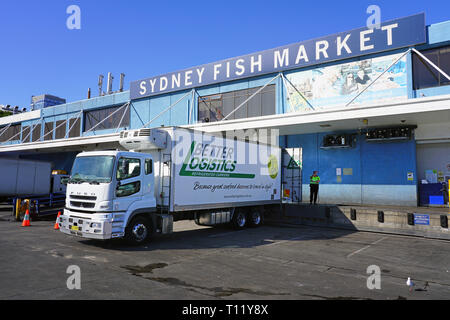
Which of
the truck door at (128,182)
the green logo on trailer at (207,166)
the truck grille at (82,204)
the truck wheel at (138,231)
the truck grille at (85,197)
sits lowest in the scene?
the truck wheel at (138,231)

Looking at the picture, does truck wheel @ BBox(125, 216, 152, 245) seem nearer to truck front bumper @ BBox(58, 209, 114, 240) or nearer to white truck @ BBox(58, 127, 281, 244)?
white truck @ BBox(58, 127, 281, 244)

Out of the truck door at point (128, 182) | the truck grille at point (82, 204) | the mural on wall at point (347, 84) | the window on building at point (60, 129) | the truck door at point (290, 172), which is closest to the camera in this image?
the truck grille at point (82, 204)

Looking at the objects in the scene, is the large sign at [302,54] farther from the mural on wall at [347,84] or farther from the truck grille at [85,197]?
the truck grille at [85,197]

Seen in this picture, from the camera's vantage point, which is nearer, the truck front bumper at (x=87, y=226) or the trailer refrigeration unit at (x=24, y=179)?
the truck front bumper at (x=87, y=226)

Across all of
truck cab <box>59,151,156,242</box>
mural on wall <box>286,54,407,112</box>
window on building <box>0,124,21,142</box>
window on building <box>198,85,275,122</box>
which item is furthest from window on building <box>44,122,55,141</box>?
truck cab <box>59,151,156,242</box>

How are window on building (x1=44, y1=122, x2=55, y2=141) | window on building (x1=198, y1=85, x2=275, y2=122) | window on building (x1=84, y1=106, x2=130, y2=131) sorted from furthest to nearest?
window on building (x1=44, y1=122, x2=55, y2=141) < window on building (x1=84, y1=106, x2=130, y2=131) < window on building (x1=198, y1=85, x2=275, y2=122)

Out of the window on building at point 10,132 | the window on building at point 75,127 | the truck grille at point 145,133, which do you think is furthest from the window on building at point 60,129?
the truck grille at point 145,133

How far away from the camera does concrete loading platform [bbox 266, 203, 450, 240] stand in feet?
40.2

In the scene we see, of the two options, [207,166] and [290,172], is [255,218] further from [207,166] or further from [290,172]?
[207,166]

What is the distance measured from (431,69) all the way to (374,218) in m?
8.08

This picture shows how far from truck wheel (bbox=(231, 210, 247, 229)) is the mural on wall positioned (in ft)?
26.3

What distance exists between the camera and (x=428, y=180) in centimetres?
1625

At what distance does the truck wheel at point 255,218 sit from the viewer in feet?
45.6
